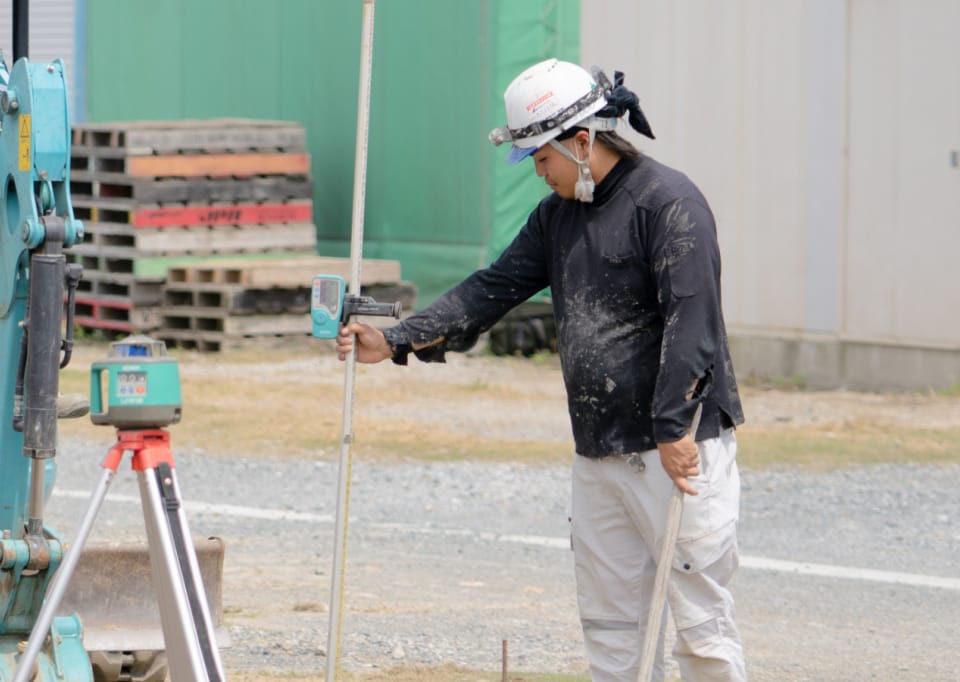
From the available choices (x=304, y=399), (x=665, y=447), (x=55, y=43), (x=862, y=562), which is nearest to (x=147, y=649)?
(x=665, y=447)

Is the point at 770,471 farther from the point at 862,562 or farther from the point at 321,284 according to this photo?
the point at 321,284

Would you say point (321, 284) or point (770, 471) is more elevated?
point (321, 284)

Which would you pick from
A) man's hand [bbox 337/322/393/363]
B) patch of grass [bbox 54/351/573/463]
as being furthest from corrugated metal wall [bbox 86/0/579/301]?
man's hand [bbox 337/322/393/363]

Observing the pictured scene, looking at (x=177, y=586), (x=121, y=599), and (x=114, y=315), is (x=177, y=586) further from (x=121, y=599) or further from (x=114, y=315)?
(x=114, y=315)

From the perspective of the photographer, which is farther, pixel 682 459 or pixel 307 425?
pixel 307 425

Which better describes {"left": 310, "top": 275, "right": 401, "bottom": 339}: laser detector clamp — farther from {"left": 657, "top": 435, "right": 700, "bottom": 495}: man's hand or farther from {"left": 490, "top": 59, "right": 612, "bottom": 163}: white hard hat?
{"left": 657, "top": 435, "right": 700, "bottom": 495}: man's hand

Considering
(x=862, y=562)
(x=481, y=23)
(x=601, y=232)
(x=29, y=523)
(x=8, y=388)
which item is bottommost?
(x=862, y=562)

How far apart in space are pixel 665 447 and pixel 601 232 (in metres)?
0.65

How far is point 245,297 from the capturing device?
16.1m

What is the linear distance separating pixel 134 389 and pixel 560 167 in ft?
4.69

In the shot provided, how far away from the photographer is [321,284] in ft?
17.1

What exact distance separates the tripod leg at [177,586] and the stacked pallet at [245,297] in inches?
455

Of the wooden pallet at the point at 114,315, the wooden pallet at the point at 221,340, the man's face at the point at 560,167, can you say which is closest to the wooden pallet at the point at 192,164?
the wooden pallet at the point at 114,315

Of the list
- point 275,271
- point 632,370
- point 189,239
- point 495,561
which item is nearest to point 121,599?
point 632,370
